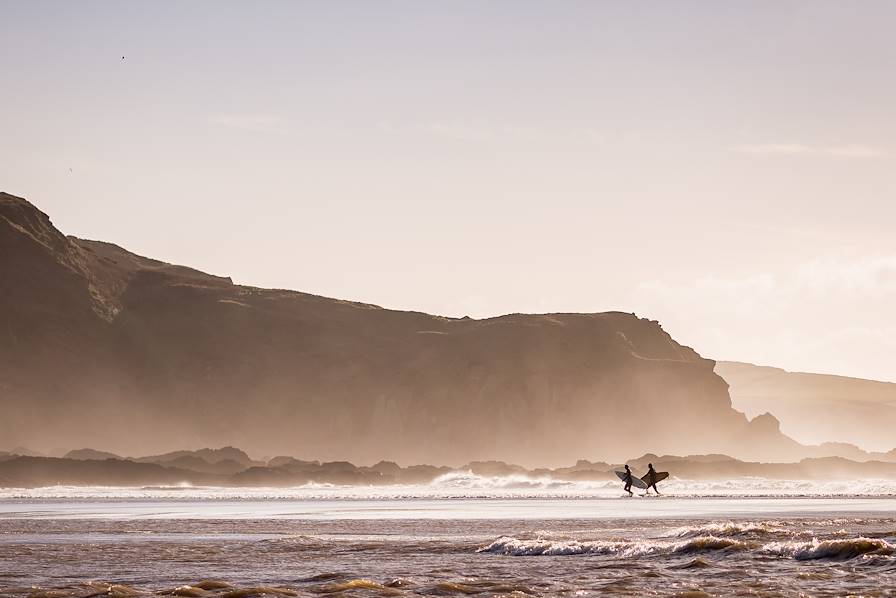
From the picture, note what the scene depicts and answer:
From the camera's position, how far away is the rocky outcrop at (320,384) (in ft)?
561

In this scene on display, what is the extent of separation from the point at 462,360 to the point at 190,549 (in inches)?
6219

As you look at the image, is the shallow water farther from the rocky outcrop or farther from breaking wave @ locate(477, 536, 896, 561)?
the rocky outcrop

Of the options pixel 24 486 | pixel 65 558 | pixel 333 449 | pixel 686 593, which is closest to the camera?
pixel 686 593

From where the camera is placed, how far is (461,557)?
26.3 meters

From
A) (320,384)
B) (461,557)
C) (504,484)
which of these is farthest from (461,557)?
(320,384)

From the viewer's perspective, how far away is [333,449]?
172875 millimetres

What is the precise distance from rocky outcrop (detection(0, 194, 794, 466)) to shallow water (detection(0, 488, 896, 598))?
133635 millimetres

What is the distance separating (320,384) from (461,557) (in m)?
160

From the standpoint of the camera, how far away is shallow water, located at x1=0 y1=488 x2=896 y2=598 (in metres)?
20.5

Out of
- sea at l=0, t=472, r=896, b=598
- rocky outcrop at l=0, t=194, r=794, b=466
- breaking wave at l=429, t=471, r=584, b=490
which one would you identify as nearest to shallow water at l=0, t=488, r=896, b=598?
sea at l=0, t=472, r=896, b=598

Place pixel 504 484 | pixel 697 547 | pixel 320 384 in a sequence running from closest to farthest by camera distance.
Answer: pixel 697 547 < pixel 504 484 < pixel 320 384

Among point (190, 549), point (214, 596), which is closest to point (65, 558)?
point (190, 549)

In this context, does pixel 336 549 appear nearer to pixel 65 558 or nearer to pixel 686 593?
pixel 65 558

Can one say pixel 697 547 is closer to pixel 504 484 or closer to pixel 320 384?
pixel 504 484
